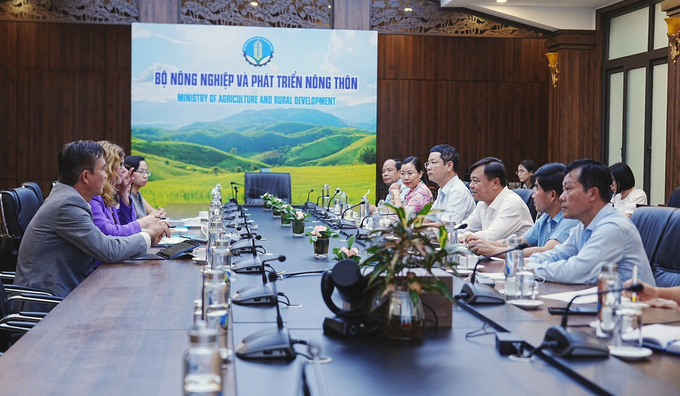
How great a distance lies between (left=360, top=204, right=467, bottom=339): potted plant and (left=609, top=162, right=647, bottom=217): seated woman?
4.78 meters

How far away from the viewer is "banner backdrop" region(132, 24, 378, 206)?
9.45 m

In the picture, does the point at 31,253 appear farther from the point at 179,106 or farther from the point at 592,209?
the point at 179,106

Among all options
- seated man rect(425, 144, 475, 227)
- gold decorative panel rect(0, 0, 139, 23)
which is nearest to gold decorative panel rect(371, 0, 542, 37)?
gold decorative panel rect(0, 0, 139, 23)

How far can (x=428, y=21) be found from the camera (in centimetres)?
1041

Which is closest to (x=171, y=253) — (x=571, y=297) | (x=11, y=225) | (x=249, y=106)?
(x=11, y=225)

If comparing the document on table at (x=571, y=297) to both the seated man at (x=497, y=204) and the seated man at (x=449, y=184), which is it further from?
the seated man at (x=449, y=184)

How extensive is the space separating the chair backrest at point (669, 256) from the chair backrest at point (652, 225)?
2 centimetres

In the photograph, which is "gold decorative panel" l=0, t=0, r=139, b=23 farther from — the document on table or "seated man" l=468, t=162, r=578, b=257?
the document on table

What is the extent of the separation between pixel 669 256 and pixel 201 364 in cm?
248

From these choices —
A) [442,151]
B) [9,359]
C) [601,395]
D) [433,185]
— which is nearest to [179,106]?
[433,185]

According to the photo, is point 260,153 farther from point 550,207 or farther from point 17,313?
point 17,313

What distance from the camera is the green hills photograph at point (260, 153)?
32.1 feet

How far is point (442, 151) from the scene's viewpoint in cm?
586

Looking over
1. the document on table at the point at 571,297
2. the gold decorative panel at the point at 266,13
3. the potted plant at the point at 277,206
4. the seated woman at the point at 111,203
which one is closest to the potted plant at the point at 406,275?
the document on table at the point at 571,297
